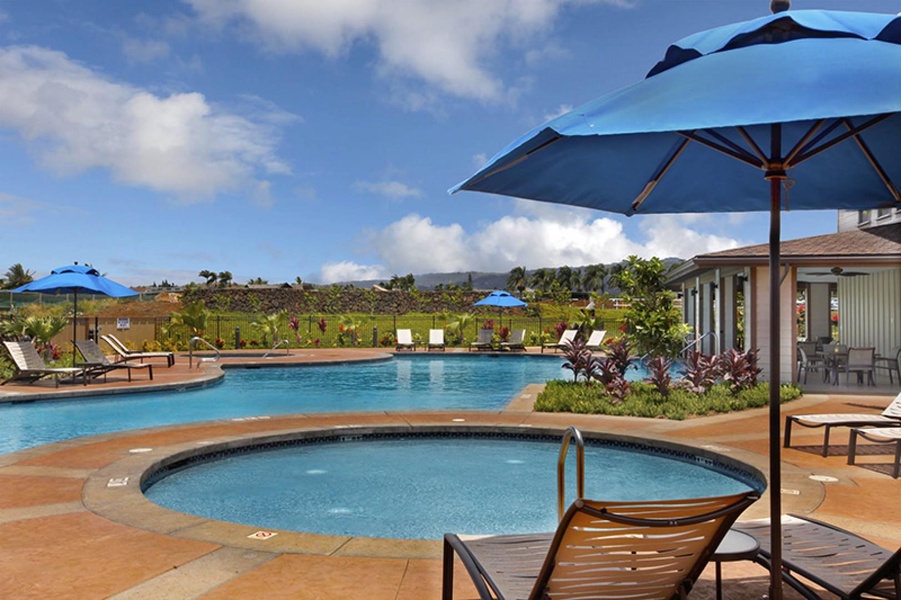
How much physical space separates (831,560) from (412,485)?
4.62m

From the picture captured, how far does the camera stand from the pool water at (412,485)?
5918mm

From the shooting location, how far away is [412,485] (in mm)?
7000

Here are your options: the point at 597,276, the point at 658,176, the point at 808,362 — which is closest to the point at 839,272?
the point at 808,362

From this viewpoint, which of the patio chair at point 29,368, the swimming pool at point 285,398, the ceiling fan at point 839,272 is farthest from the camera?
the patio chair at point 29,368

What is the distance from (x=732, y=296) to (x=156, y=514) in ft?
47.4

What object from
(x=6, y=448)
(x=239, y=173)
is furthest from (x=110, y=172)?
(x=6, y=448)

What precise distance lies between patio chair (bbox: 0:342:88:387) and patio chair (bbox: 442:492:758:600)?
43.3ft

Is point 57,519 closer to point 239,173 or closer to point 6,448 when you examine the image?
point 6,448

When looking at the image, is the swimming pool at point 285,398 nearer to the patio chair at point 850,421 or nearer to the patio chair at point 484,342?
the patio chair at point 484,342

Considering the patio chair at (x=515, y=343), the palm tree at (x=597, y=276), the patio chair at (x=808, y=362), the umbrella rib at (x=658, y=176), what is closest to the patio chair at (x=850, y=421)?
the umbrella rib at (x=658, y=176)

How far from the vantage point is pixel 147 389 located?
13297mm

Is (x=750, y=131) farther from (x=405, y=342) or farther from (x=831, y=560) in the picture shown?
(x=405, y=342)

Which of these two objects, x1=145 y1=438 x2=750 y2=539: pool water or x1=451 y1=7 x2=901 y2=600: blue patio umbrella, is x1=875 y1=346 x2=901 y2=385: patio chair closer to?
x1=145 y1=438 x2=750 y2=539: pool water

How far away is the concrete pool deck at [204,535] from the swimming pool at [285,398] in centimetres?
267
